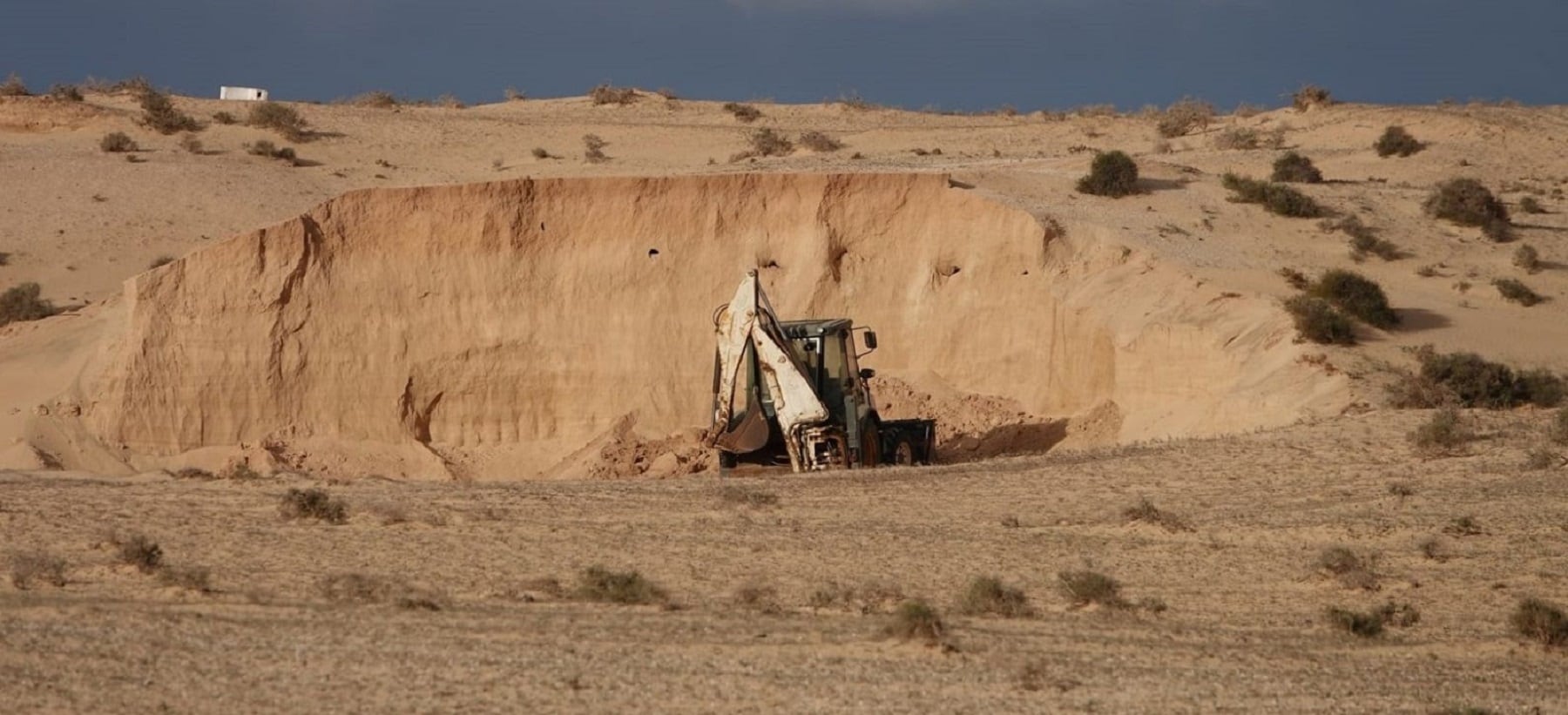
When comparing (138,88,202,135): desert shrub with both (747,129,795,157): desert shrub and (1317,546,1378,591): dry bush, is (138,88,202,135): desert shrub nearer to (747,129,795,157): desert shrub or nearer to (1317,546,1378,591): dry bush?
(747,129,795,157): desert shrub

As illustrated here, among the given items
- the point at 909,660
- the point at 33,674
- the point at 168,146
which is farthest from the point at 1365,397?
the point at 168,146

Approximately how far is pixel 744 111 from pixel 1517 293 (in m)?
22.7

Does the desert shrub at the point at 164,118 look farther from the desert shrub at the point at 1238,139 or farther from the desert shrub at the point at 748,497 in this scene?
the desert shrub at the point at 748,497

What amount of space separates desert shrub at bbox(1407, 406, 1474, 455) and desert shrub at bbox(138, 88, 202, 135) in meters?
28.9

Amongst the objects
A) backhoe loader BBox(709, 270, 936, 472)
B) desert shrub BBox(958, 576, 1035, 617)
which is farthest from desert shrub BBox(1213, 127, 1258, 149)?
desert shrub BBox(958, 576, 1035, 617)

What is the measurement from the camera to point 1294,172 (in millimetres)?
34375

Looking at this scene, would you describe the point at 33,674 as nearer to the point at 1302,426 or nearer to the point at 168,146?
the point at 1302,426

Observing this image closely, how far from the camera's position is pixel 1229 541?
1664cm

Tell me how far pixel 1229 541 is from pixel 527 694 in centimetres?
771

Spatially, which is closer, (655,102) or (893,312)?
(893,312)

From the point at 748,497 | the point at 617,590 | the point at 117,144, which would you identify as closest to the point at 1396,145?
the point at 748,497

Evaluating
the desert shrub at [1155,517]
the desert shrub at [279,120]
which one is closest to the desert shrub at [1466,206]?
the desert shrub at [1155,517]

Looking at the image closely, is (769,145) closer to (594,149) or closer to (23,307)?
(594,149)

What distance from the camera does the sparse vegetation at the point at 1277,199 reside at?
1212 inches
